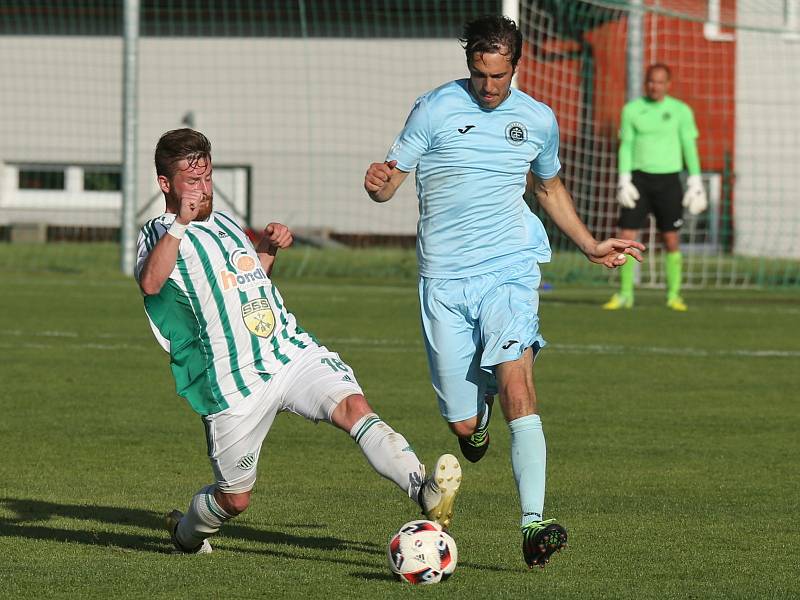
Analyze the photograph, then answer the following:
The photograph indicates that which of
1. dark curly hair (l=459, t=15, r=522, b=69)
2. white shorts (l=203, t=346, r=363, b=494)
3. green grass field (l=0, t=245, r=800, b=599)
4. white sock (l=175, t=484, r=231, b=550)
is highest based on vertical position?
dark curly hair (l=459, t=15, r=522, b=69)

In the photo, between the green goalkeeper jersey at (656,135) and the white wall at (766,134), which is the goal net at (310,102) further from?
the green goalkeeper jersey at (656,135)

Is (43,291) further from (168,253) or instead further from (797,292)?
(168,253)

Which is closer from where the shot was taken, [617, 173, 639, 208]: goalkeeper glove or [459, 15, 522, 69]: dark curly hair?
[459, 15, 522, 69]: dark curly hair

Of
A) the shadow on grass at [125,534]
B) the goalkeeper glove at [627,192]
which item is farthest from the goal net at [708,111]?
the shadow on grass at [125,534]

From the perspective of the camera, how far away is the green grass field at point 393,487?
525 cm

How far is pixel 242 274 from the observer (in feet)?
18.2

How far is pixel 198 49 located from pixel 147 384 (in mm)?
20989

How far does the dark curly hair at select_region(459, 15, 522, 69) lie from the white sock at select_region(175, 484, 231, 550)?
195cm

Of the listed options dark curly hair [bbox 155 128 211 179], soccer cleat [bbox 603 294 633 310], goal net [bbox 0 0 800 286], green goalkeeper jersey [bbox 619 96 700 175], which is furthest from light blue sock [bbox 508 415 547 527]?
goal net [bbox 0 0 800 286]

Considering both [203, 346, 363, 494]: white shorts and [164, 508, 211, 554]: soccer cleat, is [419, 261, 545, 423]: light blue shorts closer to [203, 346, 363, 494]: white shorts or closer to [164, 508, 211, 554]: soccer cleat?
[203, 346, 363, 494]: white shorts

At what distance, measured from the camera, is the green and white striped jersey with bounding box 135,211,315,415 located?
17.9ft

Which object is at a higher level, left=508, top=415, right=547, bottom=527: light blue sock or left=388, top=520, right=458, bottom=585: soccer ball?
left=508, top=415, right=547, bottom=527: light blue sock

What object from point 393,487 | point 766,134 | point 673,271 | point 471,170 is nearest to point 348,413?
point 471,170

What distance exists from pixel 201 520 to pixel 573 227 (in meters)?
2.02
